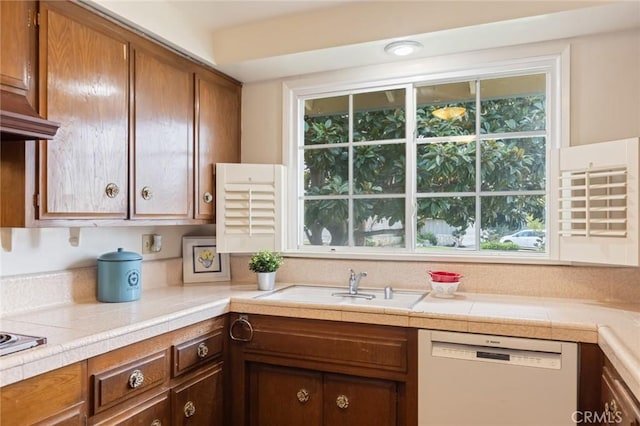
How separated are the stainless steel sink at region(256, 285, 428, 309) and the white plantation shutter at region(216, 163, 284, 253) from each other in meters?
0.34

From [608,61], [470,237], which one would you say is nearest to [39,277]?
[470,237]

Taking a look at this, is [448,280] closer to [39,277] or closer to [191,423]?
[191,423]

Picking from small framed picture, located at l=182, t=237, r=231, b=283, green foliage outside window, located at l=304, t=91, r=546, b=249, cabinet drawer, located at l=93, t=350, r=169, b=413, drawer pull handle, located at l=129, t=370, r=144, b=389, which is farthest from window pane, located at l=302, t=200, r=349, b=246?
drawer pull handle, located at l=129, t=370, r=144, b=389

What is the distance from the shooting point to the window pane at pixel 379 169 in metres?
2.48

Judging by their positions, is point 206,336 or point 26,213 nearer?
point 26,213

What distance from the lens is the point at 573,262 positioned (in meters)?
2.04

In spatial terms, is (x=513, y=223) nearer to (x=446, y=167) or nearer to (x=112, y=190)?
(x=446, y=167)

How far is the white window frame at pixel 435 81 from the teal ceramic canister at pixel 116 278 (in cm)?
92

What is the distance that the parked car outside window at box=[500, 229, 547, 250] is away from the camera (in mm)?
2197

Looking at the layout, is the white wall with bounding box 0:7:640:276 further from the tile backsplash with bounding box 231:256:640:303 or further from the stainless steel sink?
the stainless steel sink

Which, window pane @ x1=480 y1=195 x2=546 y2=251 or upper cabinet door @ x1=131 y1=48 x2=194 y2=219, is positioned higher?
upper cabinet door @ x1=131 y1=48 x2=194 y2=219

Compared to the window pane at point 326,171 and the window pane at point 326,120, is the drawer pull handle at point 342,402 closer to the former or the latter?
the window pane at point 326,171

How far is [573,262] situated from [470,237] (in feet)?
1.62

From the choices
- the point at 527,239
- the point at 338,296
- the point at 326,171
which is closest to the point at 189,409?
the point at 338,296
